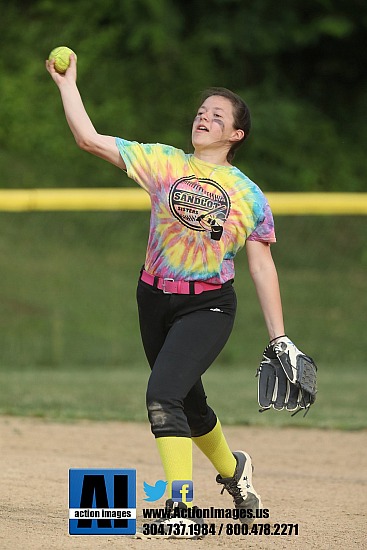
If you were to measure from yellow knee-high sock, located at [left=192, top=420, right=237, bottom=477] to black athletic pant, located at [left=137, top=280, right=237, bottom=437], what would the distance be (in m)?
0.13

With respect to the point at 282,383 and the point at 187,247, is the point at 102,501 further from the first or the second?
the point at 187,247

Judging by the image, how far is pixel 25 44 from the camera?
16469 millimetres

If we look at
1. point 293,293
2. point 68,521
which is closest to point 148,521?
point 68,521

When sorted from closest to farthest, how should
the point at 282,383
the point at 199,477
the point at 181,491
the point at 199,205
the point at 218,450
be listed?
the point at 181,491 < the point at 199,205 < the point at 282,383 < the point at 218,450 < the point at 199,477

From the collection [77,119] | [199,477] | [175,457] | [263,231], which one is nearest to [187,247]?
[263,231]

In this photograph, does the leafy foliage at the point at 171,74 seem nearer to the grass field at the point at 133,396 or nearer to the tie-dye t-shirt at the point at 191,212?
the grass field at the point at 133,396

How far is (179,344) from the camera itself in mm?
3982

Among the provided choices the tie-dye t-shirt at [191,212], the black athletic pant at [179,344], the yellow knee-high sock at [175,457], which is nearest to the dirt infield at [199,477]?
the yellow knee-high sock at [175,457]

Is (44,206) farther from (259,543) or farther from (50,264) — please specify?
(259,543)

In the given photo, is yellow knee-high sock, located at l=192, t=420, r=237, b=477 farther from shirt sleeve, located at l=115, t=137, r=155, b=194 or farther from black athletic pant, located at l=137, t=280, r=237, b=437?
shirt sleeve, located at l=115, t=137, r=155, b=194

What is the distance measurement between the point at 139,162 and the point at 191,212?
28 centimetres

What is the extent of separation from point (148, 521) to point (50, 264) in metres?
7.63

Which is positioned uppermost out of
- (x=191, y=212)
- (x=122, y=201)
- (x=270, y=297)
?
(x=122, y=201)

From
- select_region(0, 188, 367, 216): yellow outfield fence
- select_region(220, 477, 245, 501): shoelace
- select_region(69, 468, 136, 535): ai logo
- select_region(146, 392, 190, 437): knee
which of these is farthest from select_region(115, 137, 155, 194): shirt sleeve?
select_region(0, 188, 367, 216): yellow outfield fence
